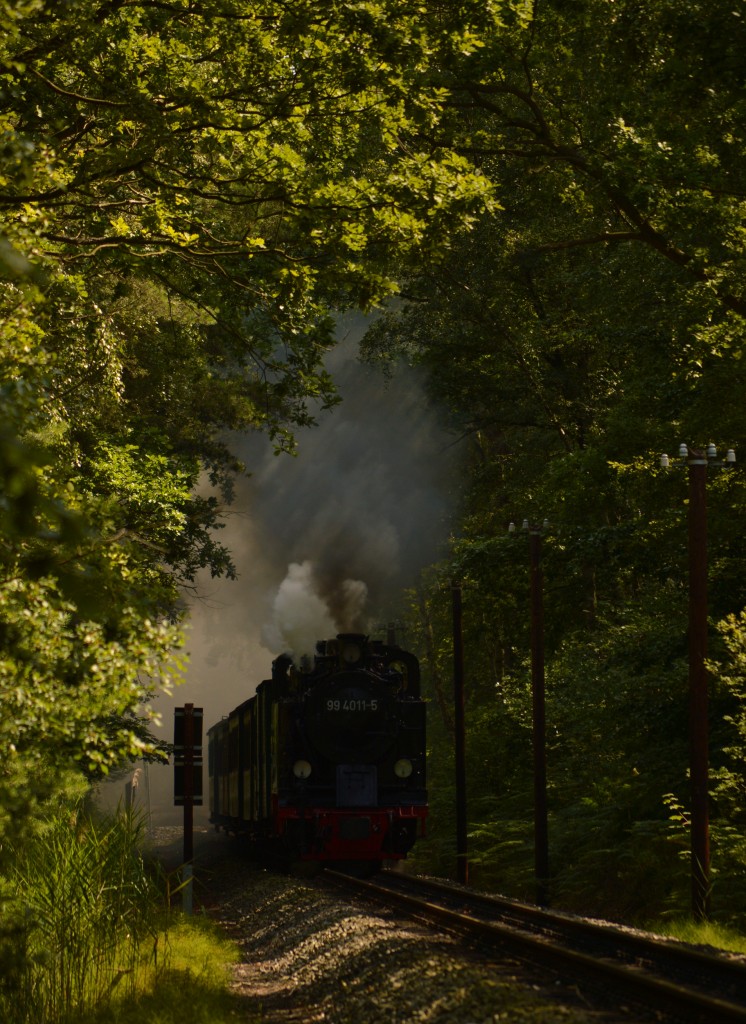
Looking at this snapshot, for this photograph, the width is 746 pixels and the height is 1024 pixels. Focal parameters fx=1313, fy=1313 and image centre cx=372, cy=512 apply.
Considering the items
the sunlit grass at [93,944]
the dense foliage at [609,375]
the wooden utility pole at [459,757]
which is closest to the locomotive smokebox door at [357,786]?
the dense foliage at [609,375]

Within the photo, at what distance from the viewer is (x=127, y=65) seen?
14219 millimetres

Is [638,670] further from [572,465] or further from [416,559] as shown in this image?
[416,559]

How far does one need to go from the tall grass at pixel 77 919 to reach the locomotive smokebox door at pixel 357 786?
8031 millimetres

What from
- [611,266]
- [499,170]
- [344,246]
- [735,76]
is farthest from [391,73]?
[499,170]

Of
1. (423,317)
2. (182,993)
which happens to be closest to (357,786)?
(182,993)

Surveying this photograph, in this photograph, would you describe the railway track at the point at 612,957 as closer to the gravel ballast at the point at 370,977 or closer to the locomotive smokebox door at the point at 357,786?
the gravel ballast at the point at 370,977

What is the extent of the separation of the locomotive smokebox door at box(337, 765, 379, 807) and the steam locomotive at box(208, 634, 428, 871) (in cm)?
2

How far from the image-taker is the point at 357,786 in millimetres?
21766

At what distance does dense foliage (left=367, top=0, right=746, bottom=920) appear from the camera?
20.4m

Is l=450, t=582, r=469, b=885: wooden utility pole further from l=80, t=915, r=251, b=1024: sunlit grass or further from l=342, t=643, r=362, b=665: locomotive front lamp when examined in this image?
l=80, t=915, r=251, b=1024: sunlit grass

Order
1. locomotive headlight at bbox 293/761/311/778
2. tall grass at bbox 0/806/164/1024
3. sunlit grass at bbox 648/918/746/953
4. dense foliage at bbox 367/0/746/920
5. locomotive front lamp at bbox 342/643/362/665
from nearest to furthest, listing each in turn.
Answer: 1. tall grass at bbox 0/806/164/1024
2. sunlit grass at bbox 648/918/746/953
3. dense foliage at bbox 367/0/746/920
4. locomotive headlight at bbox 293/761/311/778
5. locomotive front lamp at bbox 342/643/362/665

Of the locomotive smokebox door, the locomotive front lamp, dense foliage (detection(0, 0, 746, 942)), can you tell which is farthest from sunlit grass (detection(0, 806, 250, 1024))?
the locomotive front lamp

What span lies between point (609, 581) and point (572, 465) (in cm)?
278

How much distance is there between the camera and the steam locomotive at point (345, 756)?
848 inches
